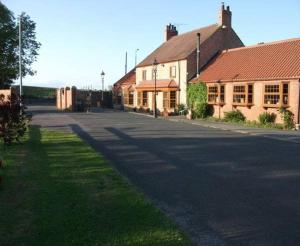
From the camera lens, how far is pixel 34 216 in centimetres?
657

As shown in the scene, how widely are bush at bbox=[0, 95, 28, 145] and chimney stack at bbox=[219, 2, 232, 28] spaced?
28422mm

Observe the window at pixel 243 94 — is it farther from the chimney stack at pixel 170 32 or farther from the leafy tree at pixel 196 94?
the chimney stack at pixel 170 32

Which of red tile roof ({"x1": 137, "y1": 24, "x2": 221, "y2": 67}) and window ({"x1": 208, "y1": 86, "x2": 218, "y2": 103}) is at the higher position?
red tile roof ({"x1": 137, "y1": 24, "x2": 221, "y2": 67})

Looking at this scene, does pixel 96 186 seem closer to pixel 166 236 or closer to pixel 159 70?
pixel 166 236

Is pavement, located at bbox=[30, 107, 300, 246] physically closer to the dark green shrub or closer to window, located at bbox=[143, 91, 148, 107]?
the dark green shrub

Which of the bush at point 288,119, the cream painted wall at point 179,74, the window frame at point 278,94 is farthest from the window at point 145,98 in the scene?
the bush at point 288,119

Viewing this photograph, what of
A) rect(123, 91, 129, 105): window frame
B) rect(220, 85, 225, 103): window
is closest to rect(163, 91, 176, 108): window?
rect(220, 85, 225, 103): window

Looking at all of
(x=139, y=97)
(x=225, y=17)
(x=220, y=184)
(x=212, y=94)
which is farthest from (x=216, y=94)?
(x=220, y=184)

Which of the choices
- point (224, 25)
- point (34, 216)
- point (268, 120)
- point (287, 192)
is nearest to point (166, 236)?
point (34, 216)

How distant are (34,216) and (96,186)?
7.30ft

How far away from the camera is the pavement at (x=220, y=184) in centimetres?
630

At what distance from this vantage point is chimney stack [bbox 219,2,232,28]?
1586 inches

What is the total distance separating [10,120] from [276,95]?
17762 millimetres

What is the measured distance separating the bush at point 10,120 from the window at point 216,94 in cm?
2024
